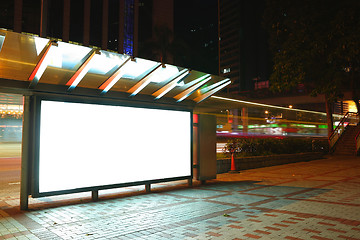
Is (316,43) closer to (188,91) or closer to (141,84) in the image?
(188,91)

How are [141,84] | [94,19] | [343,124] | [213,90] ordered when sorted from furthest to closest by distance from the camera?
[94,19] → [343,124] → [213,90] → [141,84]

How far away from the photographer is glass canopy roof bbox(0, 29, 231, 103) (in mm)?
5512

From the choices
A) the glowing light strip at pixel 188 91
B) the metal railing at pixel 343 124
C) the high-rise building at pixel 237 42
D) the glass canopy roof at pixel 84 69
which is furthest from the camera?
the high-rise building at pixel 237 42

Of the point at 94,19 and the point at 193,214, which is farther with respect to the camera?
the point at 94,19

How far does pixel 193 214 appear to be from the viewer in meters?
5.93

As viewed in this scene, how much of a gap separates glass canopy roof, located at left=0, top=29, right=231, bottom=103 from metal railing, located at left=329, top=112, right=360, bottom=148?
62.3 feet

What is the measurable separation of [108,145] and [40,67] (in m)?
2.38

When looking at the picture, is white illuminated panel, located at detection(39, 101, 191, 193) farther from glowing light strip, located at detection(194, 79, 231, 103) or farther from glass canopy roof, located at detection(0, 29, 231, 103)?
glowing light strip, located at detection(194, 79, 231, 103)

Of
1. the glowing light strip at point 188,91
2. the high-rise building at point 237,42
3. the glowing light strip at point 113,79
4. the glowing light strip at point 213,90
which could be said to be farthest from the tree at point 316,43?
the high-rise building at point 237,42

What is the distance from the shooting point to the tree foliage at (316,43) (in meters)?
16.5

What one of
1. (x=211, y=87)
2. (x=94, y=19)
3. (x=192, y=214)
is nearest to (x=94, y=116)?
(x=192, y=214)

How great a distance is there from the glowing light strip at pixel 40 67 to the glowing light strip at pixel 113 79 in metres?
1.55

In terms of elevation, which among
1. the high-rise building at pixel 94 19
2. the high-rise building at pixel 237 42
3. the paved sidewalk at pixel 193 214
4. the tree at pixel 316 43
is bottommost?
the paved sidewalk at pixel 193 214

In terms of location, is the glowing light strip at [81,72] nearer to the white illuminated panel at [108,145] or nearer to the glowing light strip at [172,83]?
the white illuminated panel at [108,145]
